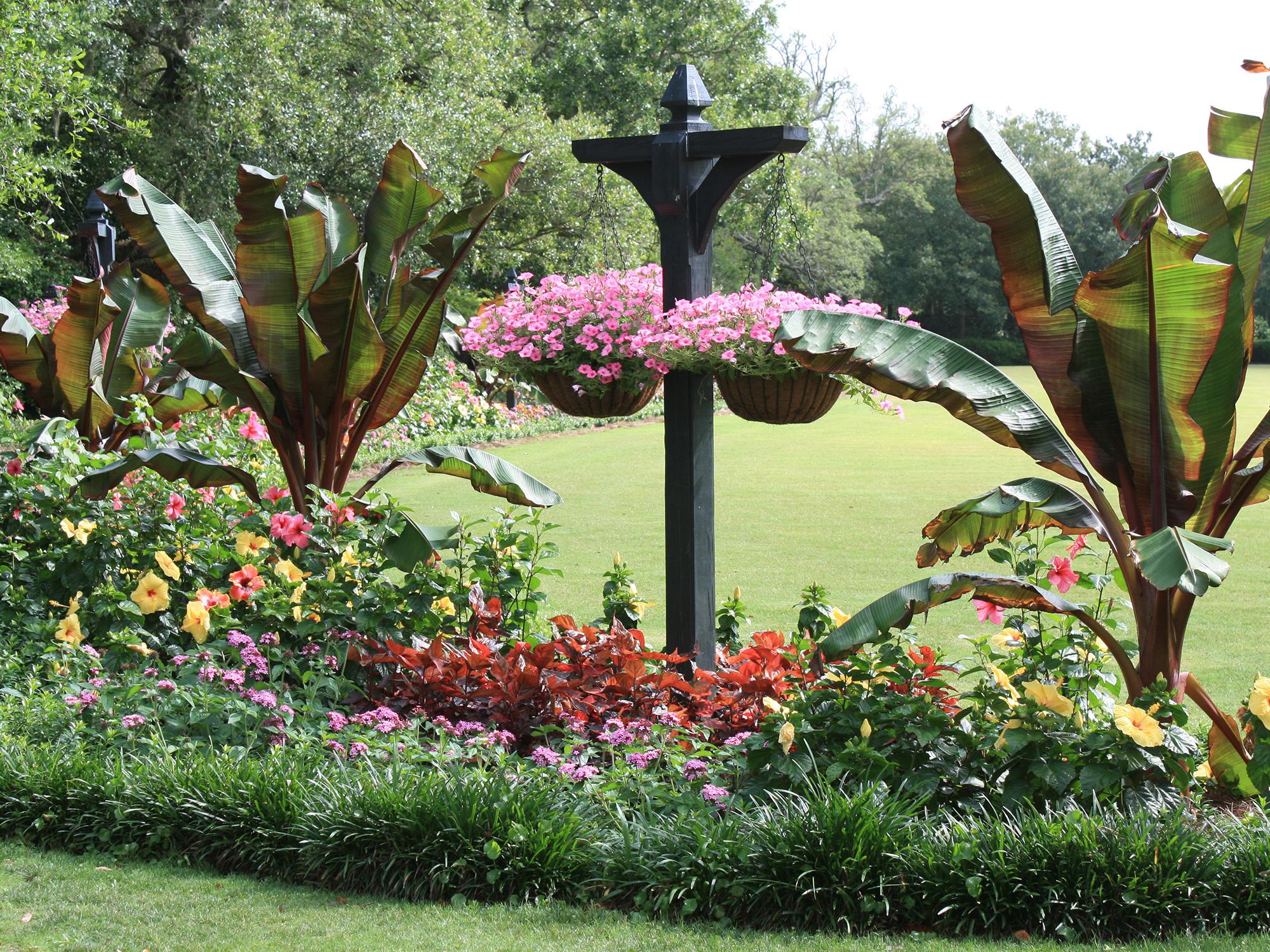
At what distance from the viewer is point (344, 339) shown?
18.2 ft

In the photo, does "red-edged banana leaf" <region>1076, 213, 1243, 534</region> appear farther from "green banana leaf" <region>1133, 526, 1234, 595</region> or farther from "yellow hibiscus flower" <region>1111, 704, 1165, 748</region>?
"yellow hibiscus flower" <region>1111, 704, 1165, 748</region>

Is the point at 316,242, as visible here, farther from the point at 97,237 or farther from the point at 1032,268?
the point at 97,237

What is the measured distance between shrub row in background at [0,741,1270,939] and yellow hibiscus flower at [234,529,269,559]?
135 cm

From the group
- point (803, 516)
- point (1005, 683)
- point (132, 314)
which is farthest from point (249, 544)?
point (803, 516)

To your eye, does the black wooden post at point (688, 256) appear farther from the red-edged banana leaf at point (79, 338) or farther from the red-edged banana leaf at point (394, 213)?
the red-edged banana leaf at point (79, 338)

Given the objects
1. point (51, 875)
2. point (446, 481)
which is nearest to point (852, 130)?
point (446, 481)

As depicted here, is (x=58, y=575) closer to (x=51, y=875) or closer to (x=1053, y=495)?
(x=51, y=875)

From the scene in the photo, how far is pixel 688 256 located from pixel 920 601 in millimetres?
1898

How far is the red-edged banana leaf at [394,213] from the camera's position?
5797 mm

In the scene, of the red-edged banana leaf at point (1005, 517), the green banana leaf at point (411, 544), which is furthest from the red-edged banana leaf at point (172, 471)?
the red-edged banana leaf at point (1005, 517)

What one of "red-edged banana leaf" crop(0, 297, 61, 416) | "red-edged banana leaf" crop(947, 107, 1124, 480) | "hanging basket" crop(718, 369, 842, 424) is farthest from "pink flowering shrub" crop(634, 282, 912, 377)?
"red-edged banana leaf" crop(0, 297, 61, 416)

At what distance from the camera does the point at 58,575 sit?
5566mm

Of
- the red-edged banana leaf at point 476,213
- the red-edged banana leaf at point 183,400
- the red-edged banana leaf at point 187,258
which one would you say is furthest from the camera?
the red-edged banana leaf at point 183,400

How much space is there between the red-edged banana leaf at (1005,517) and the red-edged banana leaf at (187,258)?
3.51 metres
